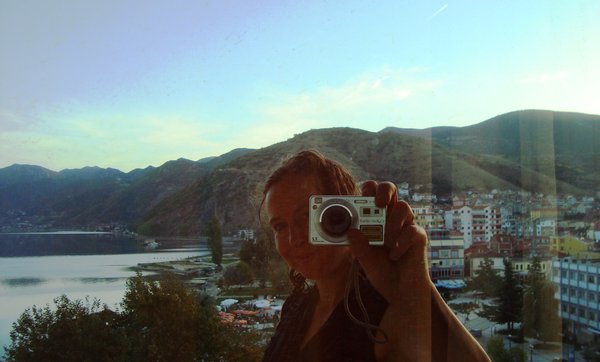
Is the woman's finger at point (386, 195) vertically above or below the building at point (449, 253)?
above

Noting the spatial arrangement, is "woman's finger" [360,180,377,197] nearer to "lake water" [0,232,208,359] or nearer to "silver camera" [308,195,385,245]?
"silver camera" [308,195,385,245]

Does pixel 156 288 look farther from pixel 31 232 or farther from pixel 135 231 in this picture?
pixel 31 232

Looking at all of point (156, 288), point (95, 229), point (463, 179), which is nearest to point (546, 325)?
point (463, 179)

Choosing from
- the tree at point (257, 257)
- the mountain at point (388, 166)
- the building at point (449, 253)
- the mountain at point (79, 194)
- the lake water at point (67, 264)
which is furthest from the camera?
the mountain at point (79, 194)

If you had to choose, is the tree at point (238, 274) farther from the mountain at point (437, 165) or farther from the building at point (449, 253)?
the building at point (449, 253)

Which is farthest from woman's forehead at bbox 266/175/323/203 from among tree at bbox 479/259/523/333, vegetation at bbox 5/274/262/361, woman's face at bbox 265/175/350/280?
tree at bbox 479/259/523/333

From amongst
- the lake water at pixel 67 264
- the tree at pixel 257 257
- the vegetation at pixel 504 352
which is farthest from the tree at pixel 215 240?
the vegetation at pixel 504 352
